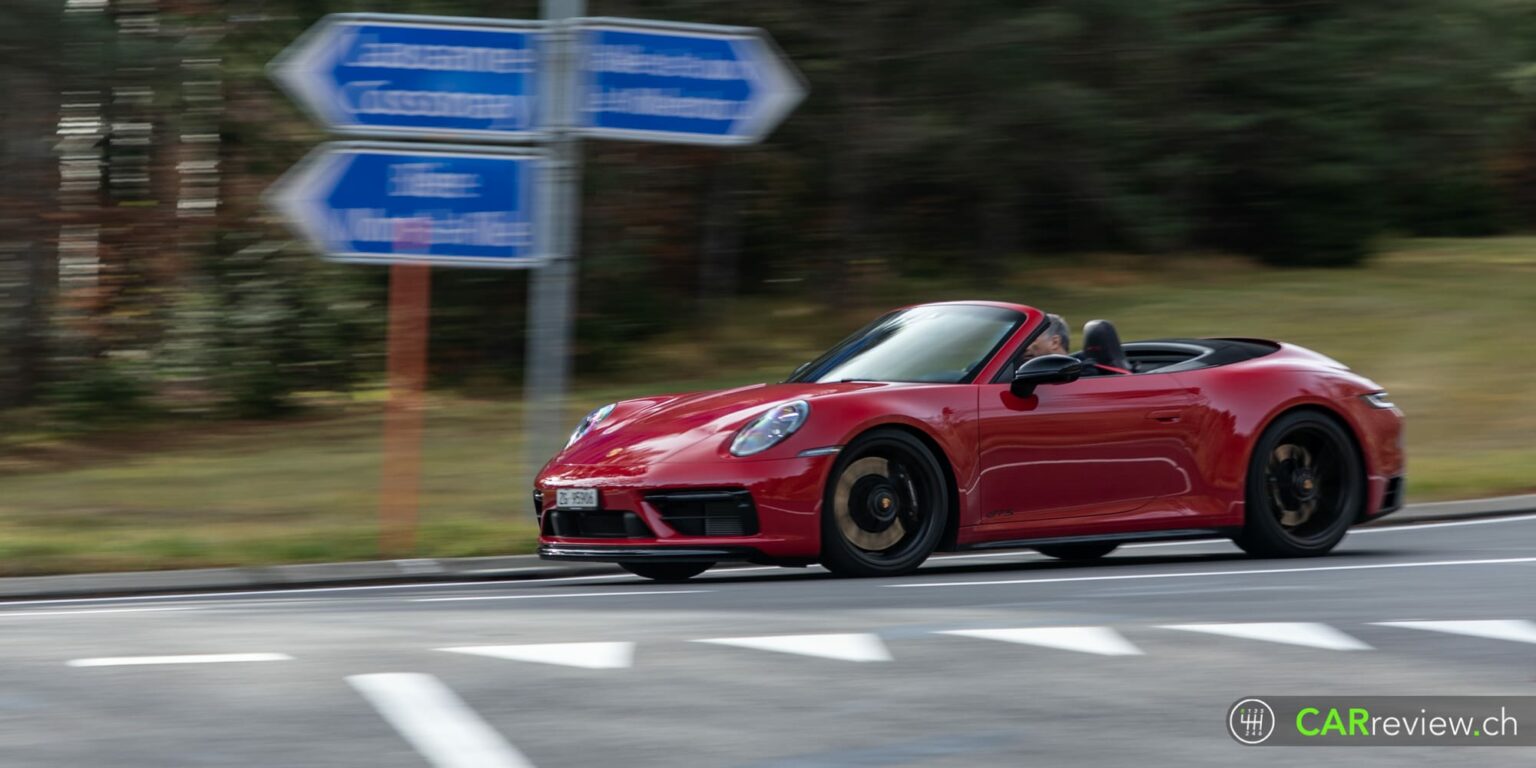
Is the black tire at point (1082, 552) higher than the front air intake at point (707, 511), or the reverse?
the front air intake at point (707, 511)

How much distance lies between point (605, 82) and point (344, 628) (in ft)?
16.4

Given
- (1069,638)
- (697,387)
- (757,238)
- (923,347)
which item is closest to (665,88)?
(923,347)

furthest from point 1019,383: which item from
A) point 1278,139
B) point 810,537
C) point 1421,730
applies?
point 1278,139

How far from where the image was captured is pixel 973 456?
9.49 meters

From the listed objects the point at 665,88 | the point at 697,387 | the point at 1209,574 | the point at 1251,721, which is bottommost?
the point at 697,387

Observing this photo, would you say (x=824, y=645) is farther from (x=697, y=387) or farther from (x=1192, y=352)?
(x=697, y=387)

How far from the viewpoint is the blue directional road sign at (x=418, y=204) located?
11.2 m

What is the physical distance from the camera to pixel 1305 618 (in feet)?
24.9

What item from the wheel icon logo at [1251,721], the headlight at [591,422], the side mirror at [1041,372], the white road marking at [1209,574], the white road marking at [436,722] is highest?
the side mirror at [1041,372]

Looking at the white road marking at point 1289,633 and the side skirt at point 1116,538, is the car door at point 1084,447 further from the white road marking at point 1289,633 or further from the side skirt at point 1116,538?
the white road marking at point 1289,633

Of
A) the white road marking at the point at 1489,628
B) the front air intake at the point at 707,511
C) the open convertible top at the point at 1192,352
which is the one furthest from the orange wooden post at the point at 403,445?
the white road marking at the point at 1489,628

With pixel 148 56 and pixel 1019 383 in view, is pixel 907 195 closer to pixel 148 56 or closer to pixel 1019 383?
pixel 148 56

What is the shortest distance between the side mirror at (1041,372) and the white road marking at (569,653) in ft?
10.8

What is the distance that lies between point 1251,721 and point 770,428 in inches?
151
